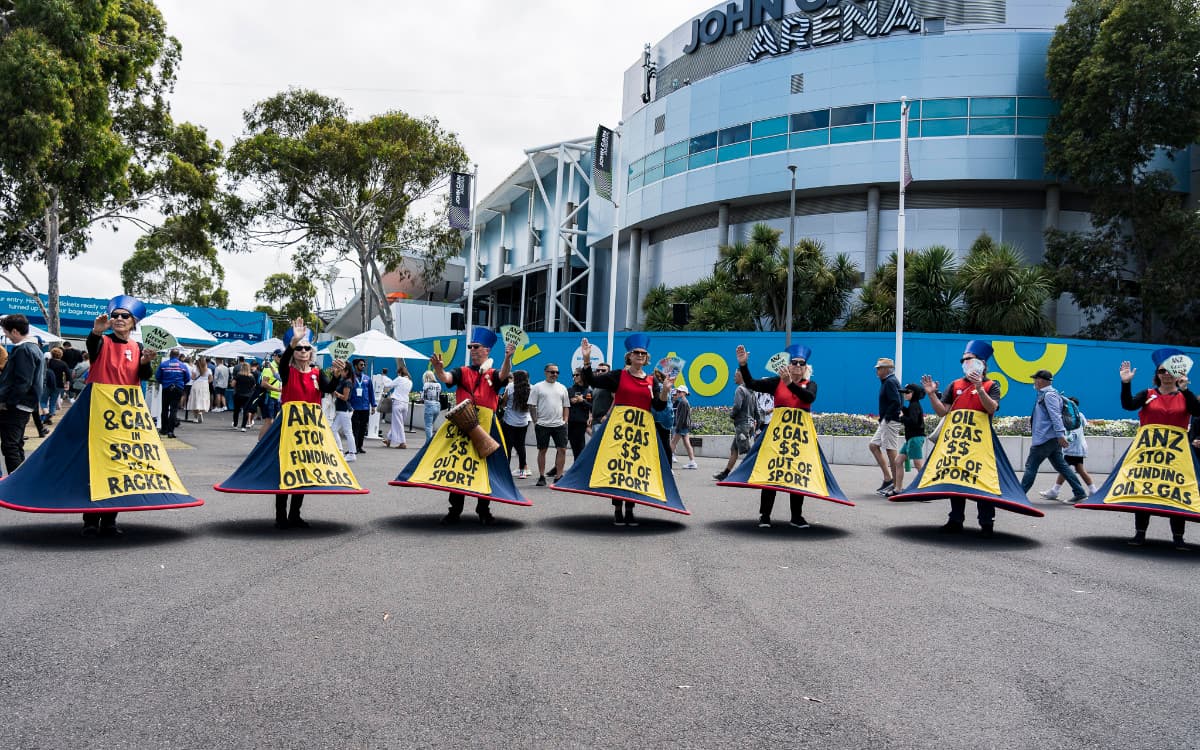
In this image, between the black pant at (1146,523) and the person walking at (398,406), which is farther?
the person walking at (398,406)

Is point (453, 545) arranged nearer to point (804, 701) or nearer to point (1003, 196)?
point (804, 701)

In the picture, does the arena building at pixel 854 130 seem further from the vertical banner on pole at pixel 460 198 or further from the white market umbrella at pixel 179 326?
the white market umbrella at pixel 179 326

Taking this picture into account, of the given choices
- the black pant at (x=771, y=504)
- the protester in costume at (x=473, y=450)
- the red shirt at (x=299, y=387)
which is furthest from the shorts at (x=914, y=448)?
the red shirt at (x=299, y=387)

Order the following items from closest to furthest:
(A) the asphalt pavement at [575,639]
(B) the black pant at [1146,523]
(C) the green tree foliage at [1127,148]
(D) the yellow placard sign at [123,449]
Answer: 1. (A) the asphalt pavement at [575,639]
2. (D) the yellow placard sign at [123,449]
3. (B) the black pant at [1146,523]
4. (C) the green tree foliage at [1127,148]

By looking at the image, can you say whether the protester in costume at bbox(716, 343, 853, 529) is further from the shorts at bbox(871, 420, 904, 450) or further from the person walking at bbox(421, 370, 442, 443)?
the person walking at bbox(421, 370, 442, 443)

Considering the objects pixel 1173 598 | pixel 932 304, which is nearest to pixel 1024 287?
pixel 932 304

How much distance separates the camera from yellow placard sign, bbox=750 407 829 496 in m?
9.06

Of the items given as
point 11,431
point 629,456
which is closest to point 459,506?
point 629,456

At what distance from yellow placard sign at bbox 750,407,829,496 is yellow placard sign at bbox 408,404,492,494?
273 centimetres

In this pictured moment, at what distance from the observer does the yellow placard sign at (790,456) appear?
9062 millimetres

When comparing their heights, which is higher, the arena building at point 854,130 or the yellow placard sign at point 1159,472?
the arena building at point 854,130

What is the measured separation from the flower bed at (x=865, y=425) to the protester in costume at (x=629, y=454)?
11.3 meters

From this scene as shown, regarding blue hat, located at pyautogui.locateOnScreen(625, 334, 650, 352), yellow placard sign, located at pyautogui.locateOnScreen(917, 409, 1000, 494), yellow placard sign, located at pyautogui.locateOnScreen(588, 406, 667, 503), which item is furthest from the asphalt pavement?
blue hat, located at pyautogui.locateOnScreen(625, 334, 650, 352)

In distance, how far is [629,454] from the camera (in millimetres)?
9133
